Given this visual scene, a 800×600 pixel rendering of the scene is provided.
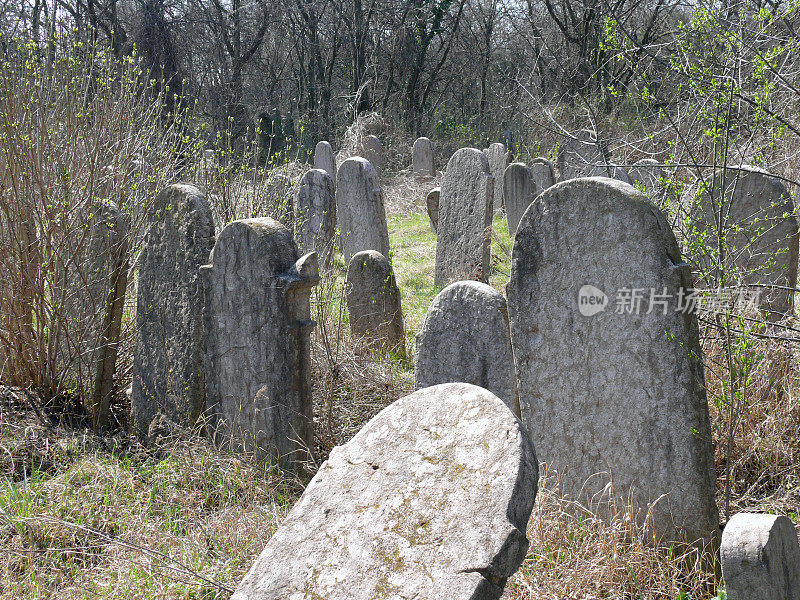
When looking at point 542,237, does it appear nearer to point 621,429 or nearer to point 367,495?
point 621,429

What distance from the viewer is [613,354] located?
2990 mm

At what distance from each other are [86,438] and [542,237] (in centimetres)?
294

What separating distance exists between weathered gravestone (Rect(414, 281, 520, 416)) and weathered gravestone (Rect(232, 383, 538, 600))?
1573mm

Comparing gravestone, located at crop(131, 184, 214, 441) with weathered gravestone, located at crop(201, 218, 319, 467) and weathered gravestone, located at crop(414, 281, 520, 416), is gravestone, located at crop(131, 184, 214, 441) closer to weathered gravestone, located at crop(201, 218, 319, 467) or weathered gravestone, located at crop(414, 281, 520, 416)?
weathered gravestone, located at crop(201, 218, 319, 467)

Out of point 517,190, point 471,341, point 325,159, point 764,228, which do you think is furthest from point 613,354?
point 325,159

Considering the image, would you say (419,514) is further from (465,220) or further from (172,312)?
(465,220)

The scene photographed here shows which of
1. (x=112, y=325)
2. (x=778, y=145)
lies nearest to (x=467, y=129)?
(x=778, y=145)

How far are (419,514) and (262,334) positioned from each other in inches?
83.5

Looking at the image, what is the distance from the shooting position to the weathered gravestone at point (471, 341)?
3.58m

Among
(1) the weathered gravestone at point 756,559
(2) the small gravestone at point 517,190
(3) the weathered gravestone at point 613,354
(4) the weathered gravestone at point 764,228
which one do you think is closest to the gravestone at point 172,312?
(3) the weathered gravestone at point 613,354

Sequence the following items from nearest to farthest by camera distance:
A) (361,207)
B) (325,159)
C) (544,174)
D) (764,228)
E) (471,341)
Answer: (471,341) < (764,228) < (361,207) < (544,174) < (325,159)

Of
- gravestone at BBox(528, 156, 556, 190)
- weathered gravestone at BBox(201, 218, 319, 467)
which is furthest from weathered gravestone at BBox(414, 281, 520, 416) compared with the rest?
gravestone at BBox(528, 156, 556, 190)

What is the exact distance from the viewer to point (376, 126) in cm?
1788

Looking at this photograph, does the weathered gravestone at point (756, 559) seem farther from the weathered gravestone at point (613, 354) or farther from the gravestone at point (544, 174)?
the gravestone at point (544, 174)
